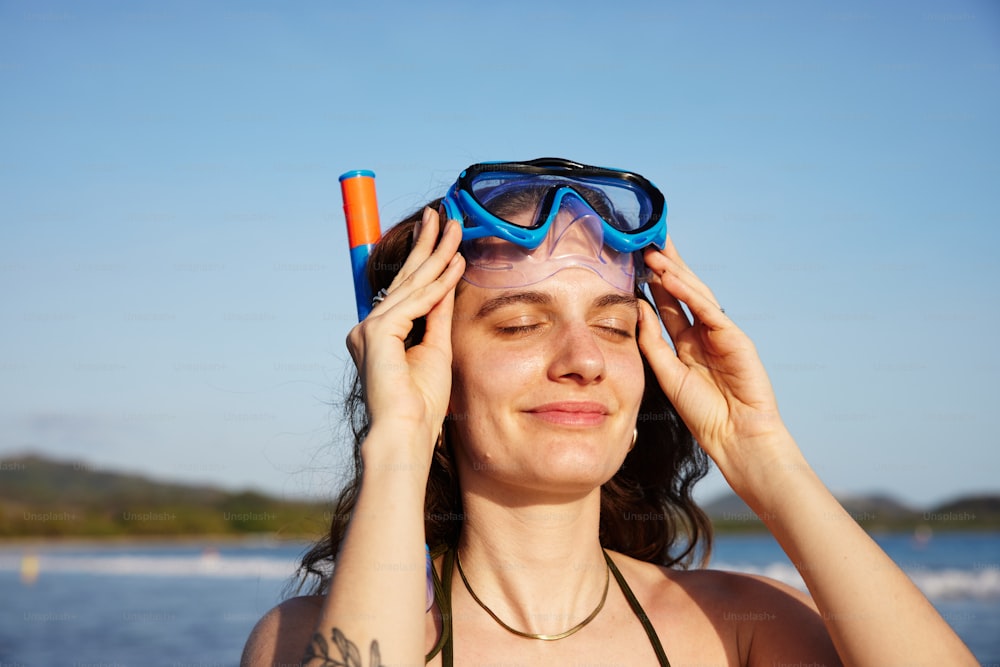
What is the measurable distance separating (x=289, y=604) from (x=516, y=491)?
31.5 inches

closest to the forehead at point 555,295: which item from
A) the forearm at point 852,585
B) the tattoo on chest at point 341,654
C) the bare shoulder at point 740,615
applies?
the forearm at point 852,585

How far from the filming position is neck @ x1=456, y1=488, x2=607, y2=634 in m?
2.75

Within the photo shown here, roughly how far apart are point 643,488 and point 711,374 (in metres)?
0.69

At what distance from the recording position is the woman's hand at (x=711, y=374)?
9.26 ft

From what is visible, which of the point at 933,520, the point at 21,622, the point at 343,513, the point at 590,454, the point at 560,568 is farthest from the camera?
the point at 933,520

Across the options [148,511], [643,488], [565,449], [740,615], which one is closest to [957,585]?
[643,488]

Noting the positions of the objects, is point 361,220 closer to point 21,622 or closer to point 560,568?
point 560,568

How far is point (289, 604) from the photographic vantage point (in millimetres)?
2615

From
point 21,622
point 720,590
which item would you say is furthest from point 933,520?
point 720,590

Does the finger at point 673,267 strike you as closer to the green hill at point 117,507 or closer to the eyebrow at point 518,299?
the eyebrow at point 518,299

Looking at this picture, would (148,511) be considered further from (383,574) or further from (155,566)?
(383,574)

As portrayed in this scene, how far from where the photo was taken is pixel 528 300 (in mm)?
2723

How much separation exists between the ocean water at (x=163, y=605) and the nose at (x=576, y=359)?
Result: 1610mm

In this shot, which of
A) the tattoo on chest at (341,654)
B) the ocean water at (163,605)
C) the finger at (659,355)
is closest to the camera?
the tattoo on chest at (341,654)
